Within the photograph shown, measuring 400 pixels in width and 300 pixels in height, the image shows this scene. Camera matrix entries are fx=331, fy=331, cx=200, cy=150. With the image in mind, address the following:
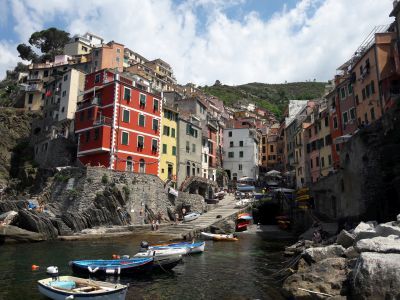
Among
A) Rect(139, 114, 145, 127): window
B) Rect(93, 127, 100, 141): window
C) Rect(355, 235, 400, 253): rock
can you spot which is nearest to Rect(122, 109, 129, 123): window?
Rect(139, 114, 145, 127): window

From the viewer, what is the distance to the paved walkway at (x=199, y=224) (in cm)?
4100

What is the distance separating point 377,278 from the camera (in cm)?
1245

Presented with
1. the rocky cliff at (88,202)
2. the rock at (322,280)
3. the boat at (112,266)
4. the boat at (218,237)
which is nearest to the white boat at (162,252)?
the boat at (112,266)

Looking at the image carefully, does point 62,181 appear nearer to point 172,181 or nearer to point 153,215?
point 153,215

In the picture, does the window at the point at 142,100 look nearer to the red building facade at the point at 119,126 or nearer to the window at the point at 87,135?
the red building facade at the point at 119,126

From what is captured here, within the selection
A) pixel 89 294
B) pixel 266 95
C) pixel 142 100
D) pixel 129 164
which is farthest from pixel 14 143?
pixel 266 95

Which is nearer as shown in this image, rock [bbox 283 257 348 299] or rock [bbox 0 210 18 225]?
rock [bbox 283 257 348 299]

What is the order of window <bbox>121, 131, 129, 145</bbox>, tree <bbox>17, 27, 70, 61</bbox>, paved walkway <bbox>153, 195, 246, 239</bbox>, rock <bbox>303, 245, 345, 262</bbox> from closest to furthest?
rock <bbox>303, 245, 345, 262</bbox> → paved walkway <bbox>153, 195, 246, 239</bbox> → window <bbox>121, 131, 129, 145</bbox> → tree <bbox>17, 27, 70, 61</bbox>

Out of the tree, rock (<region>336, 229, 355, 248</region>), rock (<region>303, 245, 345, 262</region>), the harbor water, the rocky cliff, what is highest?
the tree

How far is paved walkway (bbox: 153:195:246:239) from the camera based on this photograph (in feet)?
135

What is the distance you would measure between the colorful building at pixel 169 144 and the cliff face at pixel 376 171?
33553 mm

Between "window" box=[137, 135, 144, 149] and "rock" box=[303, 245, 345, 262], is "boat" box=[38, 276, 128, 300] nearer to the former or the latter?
"rock" box=[303, 245, 345, 262]

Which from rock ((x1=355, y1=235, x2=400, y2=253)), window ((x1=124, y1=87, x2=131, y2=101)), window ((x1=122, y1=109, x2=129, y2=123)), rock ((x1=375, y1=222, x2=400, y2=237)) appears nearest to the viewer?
rock ((x1=355, y1=235, x2=400, y2=253))

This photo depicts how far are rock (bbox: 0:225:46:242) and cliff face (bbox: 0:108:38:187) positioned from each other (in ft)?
82.3
